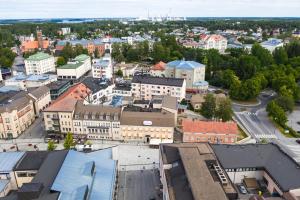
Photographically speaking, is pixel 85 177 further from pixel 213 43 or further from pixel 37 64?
pixel 213 43

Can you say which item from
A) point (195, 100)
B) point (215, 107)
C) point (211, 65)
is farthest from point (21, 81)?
point (211, 65)

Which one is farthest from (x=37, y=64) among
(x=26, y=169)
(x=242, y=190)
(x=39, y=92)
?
(x=242, y=190)

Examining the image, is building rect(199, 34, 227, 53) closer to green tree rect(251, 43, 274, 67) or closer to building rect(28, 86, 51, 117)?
green tree rect(251, 43, 274, 67)

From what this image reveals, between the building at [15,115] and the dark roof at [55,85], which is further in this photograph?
the dark roof at [55,85]

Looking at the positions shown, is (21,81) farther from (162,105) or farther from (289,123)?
(289,123)

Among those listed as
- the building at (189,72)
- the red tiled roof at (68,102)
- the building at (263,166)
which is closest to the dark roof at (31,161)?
the red tiled roof at (68,102)

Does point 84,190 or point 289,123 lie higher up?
point 84,190

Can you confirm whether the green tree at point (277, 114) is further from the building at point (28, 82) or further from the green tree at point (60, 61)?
the green tree at point (60, 61)
